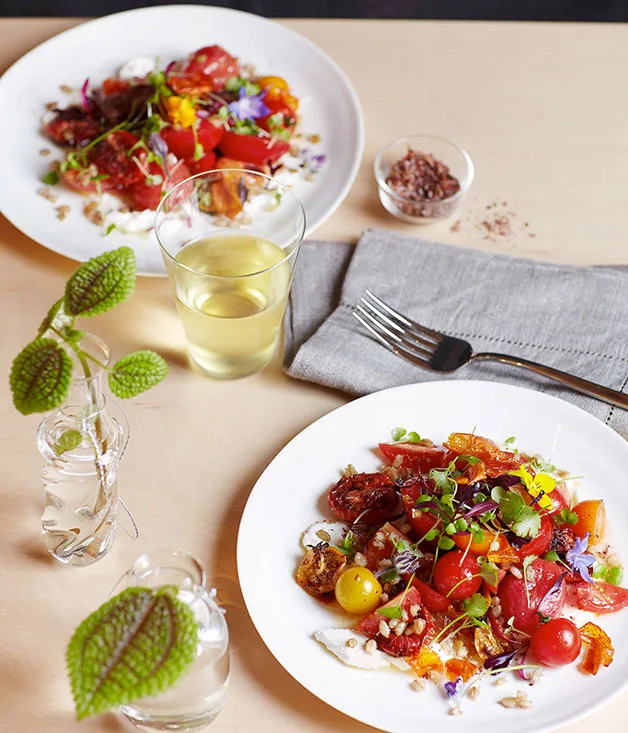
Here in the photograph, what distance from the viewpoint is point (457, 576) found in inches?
42.3

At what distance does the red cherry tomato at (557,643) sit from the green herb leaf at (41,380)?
60 cm

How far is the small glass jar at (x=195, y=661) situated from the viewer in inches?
35.2

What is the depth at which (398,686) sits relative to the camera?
1.03 m

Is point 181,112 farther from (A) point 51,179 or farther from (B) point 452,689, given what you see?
(B) point 452,689

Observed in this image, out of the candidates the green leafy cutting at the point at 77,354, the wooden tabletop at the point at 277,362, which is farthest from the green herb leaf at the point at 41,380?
the wooden tabletop at the point at 277,362

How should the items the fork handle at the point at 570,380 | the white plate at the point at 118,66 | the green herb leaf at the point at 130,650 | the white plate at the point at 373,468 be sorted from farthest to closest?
1. the white plate at the point at 118,66
2. the fork handle at the point at 570,380
3. the white plate at the point at 373,468
4. the green herb leaf at the point at 130,650

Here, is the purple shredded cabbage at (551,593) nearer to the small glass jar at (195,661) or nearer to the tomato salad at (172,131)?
the small glass jar at (195,661)

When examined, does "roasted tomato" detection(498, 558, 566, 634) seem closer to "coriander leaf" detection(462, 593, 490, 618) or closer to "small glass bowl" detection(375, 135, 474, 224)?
"coriander leaf" detection(462, 593, 490, 618)

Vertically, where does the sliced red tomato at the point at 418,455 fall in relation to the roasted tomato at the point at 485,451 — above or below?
below

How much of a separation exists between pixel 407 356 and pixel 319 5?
246 centimetres

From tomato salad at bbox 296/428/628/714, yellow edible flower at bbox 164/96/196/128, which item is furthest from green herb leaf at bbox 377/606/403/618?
yellow edible flower at bbox 164/96/196/128

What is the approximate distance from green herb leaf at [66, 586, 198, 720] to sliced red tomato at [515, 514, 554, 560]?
18.2 inches

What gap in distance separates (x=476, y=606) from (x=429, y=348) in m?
0.47

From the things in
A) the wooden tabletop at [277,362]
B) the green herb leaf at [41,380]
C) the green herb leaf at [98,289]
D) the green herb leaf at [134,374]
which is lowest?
the wooden tabletop at [277,362]
